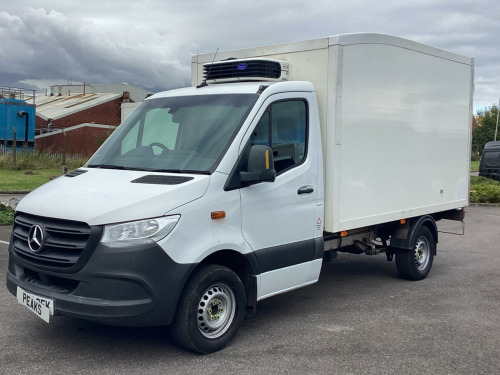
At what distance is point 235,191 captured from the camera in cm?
508

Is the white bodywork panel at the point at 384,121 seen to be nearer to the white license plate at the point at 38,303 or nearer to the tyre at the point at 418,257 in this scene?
the tyre at the point at 418,257

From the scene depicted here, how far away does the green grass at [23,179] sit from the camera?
69.3 feet

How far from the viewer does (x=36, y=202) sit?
491 centimetres

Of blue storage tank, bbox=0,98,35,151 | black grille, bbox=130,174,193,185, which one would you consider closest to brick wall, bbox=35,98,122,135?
blue storage tank, bbox=0,98,35,151

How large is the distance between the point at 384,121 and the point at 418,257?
2.33 m

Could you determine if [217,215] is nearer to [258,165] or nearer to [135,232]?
[258,165]

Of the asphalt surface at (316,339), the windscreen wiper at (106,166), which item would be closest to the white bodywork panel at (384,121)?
the asphalt surface at (316,339)

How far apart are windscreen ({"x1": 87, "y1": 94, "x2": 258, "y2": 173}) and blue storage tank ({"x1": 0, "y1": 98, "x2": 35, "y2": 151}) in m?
35.0

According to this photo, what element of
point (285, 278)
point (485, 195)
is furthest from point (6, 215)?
point (485, 195)

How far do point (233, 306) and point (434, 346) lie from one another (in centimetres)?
194

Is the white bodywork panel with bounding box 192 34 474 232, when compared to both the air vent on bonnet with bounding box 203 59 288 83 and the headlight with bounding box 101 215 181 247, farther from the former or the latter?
the headlight with bounding box 101 215 181 247

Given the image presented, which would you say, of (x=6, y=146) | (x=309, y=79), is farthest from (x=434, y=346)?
(x=6, y=146)

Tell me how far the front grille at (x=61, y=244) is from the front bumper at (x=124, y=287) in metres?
0.07

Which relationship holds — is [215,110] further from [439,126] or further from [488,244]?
[488,244]
